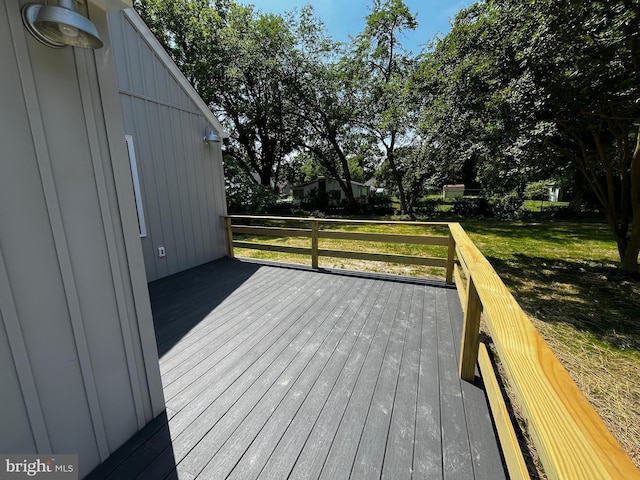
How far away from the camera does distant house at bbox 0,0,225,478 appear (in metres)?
1.10

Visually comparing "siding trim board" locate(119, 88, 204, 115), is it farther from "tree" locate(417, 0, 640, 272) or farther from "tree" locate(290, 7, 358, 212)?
"tree" locate(290, 7, 358, 212)

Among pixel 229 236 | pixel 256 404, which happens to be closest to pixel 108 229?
pixel 256 404

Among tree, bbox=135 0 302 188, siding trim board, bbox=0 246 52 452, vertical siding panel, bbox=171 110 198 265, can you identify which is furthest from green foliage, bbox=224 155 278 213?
siding trim board, bbox=0 246 52 452

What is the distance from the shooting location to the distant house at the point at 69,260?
1.10 m

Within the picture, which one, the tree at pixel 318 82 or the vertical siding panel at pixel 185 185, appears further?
the tree at pixel 318 82

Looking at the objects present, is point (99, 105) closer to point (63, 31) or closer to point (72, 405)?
point (63, 31)

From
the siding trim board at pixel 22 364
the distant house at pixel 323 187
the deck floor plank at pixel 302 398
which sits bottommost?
the deck floor plank at pixel 302 398

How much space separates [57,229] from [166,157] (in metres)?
3.56

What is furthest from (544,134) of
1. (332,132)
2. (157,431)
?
(332,132)

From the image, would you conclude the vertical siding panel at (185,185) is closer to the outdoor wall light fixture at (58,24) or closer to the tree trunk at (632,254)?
the outdoor wall light fixture at (58,24)

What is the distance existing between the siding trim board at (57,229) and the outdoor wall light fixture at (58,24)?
40 millimetres

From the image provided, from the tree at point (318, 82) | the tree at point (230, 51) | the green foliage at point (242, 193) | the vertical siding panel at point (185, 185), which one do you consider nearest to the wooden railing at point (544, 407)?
the vertical siding panel at point (185, 185)

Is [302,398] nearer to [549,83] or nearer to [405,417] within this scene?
[405,417]

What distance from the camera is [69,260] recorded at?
4.19 ft
